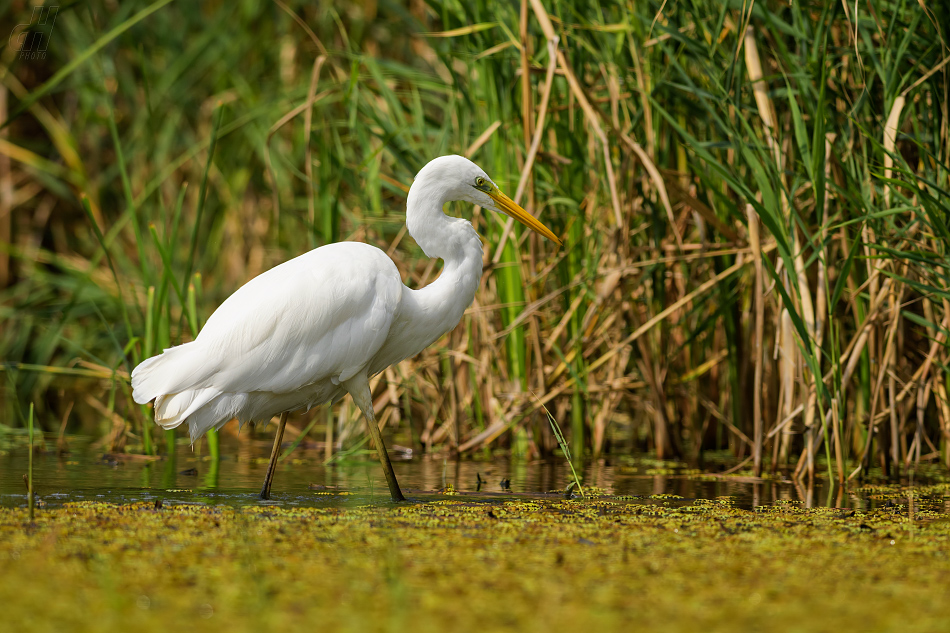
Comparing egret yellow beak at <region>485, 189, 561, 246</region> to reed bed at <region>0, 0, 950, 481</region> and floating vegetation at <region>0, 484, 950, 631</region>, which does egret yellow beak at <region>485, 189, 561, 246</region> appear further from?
floating vegetation at <region>0, 484, 950, 631</region>

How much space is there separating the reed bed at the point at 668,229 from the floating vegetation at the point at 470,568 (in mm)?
947

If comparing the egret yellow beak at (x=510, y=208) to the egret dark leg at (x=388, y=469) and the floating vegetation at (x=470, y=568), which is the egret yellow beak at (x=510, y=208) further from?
the floating vegetation at (x=470, y=568)

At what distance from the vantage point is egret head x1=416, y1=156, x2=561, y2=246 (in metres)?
4.46

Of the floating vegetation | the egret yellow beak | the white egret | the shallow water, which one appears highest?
the egret yellow beak

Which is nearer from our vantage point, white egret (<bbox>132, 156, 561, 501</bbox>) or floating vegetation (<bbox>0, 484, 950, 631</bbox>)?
floating vegetation (<bbox>0, 484, 950, 631</bbox>)

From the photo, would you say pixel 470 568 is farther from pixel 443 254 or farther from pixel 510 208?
pixel 510 208

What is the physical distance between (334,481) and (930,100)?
3338mm

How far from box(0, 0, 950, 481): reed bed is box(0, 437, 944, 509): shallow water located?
0.19m

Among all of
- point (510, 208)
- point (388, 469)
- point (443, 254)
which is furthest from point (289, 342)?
point (510, 208)

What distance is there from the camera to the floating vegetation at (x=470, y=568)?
96.3 inches

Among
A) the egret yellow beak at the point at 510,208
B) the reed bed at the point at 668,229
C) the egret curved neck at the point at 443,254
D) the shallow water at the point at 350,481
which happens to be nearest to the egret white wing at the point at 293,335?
the egret curved neck at the point at 443,254

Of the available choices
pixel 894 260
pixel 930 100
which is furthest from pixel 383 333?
pixel 930 100

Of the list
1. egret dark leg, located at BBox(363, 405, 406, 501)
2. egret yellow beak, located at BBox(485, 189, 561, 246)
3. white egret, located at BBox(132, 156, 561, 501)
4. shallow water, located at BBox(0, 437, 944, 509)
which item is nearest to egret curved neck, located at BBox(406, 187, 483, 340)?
white egret, located at BBox(132, 156, 561, 501)

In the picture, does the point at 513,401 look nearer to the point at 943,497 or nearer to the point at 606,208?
the point at 606,208
